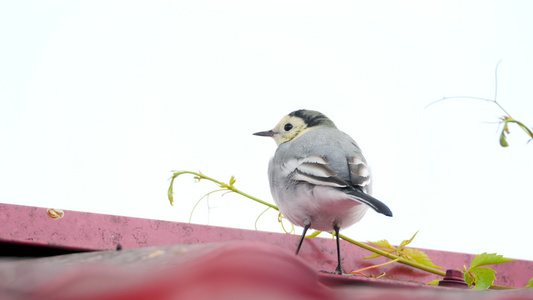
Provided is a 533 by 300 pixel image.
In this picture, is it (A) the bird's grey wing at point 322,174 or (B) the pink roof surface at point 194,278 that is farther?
(A) the bird's grey wing at point 322,174

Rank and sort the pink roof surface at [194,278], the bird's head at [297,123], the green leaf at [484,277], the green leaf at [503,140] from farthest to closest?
the bird's head at [297,123] → the green leaf at [503,140] → the green leaf at [484,277] → the pink roof surface at [194,278]

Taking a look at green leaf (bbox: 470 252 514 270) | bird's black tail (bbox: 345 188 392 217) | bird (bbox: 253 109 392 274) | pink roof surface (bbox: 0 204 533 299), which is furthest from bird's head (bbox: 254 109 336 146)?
pink roof surface (bbox: 0 204 533 299)

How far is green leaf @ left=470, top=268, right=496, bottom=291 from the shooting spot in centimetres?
149

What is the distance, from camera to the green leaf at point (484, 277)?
149 centimetres

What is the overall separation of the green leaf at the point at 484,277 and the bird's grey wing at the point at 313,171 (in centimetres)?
56

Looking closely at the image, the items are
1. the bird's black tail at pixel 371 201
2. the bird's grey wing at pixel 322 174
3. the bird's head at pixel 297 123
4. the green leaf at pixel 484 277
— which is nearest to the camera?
the green leaf at pixel 484 277

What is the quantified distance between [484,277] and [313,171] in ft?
2.37

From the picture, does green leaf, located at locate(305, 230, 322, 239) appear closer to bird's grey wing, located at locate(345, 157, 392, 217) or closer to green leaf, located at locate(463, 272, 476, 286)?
bird's grey wing, located at locate(345, 157, 392, 217)

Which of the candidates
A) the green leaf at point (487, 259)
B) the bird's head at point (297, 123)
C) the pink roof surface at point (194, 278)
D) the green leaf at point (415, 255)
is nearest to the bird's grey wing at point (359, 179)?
the green leaf at point (415, 255)

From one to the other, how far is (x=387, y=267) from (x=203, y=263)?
1607mm

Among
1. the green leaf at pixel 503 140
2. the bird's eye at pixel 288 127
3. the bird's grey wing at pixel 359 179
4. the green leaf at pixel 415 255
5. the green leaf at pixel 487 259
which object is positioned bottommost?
the green leaf at pixel 415 255

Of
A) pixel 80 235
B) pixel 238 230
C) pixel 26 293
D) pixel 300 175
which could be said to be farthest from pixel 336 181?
pixel 26 293

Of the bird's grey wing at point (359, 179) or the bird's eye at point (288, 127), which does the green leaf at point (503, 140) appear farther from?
the bird's eye at point (288, 127)

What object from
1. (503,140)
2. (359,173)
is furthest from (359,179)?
(503,140)
